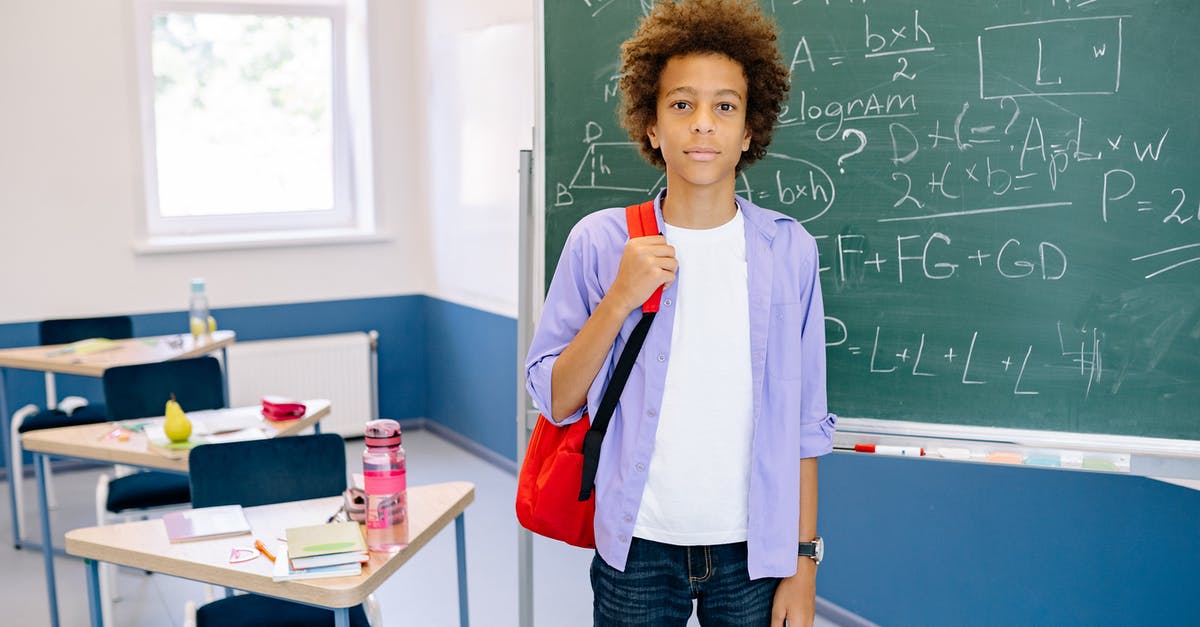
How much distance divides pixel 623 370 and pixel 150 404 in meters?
2.57

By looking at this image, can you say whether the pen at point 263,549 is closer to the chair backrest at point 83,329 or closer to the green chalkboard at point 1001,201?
the green chalkboard at point 1001,201

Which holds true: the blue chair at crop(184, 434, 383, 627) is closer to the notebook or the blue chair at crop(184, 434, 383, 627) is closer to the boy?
the notebook

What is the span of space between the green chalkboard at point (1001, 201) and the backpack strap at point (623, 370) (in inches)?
27.2

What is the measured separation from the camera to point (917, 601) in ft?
10.1

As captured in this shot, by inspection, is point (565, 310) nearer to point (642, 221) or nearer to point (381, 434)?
point (642, 221)

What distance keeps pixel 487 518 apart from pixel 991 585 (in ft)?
7.37

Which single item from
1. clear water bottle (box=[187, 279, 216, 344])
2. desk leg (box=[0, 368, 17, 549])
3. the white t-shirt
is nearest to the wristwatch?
the white t-shirt

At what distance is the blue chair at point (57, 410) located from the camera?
420 cm

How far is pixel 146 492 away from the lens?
11.1ft

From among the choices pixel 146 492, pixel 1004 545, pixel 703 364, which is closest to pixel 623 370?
pixel 703 364

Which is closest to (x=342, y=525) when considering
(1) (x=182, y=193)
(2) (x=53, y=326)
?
(2) (x=53, y=326)

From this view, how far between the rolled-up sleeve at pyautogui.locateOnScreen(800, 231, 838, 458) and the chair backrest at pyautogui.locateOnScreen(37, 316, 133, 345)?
12.7 ft

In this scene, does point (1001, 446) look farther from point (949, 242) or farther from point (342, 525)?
point (342, 525)

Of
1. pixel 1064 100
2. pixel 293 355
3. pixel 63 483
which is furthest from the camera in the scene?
pixel 293 355
